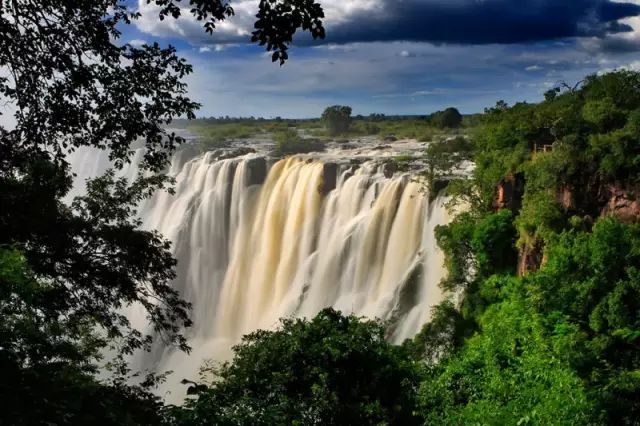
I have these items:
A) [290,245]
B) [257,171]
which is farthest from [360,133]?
[290,245]

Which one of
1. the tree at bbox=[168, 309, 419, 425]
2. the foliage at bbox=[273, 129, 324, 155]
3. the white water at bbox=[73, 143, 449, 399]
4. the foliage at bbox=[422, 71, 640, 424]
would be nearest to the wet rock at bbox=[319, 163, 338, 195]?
the white water at bbox=[73, 143, 449, 399]

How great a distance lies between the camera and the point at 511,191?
18.6m

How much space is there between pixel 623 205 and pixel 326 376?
8.95m

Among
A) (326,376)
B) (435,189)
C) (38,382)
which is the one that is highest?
(38,382)

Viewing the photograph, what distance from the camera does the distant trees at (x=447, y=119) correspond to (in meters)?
49.5

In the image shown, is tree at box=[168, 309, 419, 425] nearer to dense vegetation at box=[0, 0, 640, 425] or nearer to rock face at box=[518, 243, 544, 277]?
dense vegetation at box=[0, 0, 640, 425]

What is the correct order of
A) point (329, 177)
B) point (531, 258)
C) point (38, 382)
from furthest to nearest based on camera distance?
point (329, 177) → point (531, 258) → point (38, 382)

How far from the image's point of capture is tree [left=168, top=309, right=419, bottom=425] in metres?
11.6

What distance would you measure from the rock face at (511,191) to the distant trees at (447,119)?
31060 millimetres

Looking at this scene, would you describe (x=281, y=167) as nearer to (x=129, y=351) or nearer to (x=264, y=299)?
(x=264, y=299)

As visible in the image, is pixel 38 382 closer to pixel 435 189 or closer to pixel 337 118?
pixel 435 189

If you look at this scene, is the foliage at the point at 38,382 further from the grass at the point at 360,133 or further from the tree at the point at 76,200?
the grass at the point at 360,133

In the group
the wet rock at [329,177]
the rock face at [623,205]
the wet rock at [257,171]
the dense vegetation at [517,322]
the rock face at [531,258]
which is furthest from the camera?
the wet rock at [257,171]

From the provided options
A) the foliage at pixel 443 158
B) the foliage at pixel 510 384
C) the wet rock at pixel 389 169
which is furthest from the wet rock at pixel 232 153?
the foliage at pixel 510 384
